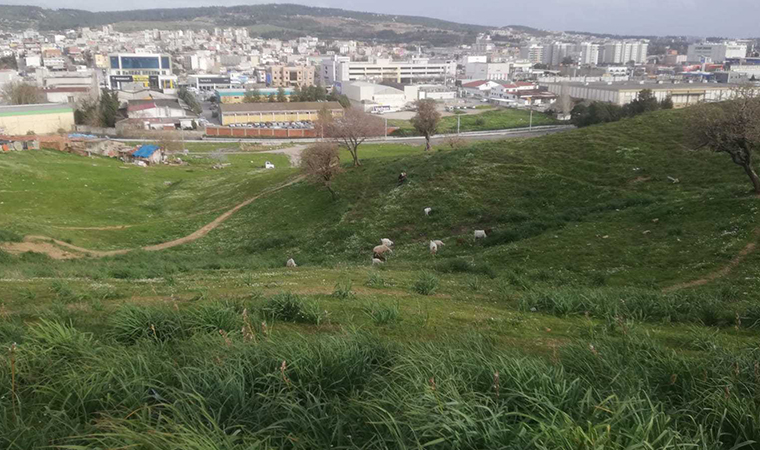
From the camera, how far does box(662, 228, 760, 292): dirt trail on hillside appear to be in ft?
51.6

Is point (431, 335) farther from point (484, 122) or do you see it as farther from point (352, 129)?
point (484, 122)

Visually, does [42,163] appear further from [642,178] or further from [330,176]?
[642,178]

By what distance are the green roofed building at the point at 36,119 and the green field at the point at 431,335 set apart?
72268 mm

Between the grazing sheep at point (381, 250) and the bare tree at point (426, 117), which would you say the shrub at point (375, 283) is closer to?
the grazing sheep at point (381, 250)

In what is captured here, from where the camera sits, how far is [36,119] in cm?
9156

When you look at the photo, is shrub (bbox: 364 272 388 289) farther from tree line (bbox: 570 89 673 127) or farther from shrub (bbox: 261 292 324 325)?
tree line (bbox: 570 89 673 127)

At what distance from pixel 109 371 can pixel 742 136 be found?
2413 centimetres

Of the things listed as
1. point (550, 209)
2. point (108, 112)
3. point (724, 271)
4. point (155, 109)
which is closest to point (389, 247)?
point (550, 209)

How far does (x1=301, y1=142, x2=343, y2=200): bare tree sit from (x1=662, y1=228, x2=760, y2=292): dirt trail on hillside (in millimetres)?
23392

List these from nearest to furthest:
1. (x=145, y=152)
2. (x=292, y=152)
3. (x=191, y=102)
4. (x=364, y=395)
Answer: (x=364, y=395) < (x=145, y=152) < (x=292, y=152) < (x=191, y=102)

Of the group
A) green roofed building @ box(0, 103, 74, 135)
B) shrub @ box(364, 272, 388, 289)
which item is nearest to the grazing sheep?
shrub @ box(364, 272, 388, 289)

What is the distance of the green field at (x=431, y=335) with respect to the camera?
15.4 feet

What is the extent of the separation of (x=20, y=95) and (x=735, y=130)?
126 metres

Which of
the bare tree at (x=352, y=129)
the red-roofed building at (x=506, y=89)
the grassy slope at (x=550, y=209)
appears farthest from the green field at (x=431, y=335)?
the red-roofed building at (x=506, y=89)
